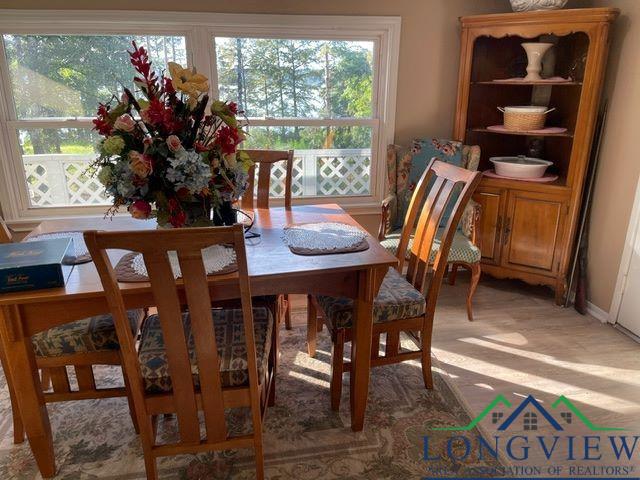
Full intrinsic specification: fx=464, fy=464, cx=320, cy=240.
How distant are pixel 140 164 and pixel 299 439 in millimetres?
1211

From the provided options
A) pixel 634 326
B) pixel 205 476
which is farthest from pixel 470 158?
pixel 205 476

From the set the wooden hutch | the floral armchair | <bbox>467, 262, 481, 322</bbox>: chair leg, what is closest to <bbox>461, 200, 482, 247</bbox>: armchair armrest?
the floral armchair

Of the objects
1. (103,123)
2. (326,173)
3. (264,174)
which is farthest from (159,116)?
(326,173)

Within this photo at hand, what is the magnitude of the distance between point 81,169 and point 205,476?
222 centimetres

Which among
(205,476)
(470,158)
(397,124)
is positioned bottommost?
(205,476)

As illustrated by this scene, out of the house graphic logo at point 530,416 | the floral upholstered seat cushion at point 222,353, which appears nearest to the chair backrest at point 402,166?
the house graphic logo at point 530,416

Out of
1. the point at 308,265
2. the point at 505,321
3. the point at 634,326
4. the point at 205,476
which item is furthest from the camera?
the point at 505,321

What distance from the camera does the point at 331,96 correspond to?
10.4ft

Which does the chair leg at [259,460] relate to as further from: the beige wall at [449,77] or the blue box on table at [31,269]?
the beige wall at [449,77]

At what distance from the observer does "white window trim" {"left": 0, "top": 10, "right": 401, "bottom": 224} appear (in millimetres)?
2705

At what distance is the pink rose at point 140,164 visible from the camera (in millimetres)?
1474

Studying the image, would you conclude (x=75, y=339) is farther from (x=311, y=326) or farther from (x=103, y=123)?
(x=311, y=326)

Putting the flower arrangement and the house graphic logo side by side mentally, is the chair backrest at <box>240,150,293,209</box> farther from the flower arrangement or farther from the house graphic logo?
the house graphic logo

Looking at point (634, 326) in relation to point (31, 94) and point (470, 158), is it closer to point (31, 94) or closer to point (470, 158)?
point (470, 158)
